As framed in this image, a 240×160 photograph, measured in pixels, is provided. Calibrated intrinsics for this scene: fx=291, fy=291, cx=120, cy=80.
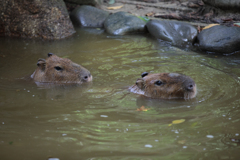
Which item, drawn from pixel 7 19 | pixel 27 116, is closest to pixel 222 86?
pixel 27 116

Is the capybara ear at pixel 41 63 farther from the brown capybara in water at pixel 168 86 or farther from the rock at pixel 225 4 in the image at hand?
the rock at pixel 225 4

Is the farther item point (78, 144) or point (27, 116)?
point (27, 116)

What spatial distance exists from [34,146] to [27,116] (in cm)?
115

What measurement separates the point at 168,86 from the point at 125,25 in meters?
6.35

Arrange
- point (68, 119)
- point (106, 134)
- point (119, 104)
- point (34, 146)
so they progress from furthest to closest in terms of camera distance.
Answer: point (119, 104) < point (68, 119) < point (106, 134) < point (34, 146)

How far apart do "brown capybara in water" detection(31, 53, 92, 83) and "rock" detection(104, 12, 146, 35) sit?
15.4 ft

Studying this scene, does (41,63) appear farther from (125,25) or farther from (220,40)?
(220,40)

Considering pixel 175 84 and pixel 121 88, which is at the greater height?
pixel 175 84

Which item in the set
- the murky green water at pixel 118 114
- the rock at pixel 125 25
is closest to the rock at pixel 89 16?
the rock at pixel 125 25

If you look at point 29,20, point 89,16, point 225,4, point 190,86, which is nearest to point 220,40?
point 225,4

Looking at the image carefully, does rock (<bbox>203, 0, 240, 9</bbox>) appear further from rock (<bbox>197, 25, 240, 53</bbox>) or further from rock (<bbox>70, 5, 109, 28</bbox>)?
rock (<bbox>70, 5, 109, 28</bbox>)

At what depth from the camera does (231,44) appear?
900 centimetres

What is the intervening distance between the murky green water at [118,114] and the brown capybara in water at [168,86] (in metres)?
0.19

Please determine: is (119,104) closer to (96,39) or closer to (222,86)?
(222,86)
